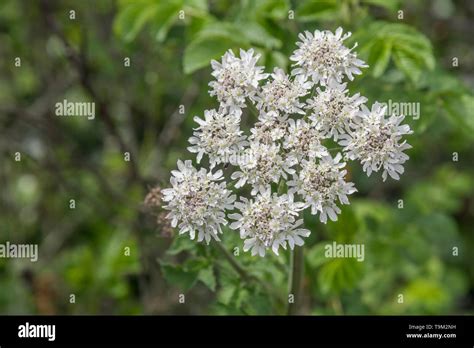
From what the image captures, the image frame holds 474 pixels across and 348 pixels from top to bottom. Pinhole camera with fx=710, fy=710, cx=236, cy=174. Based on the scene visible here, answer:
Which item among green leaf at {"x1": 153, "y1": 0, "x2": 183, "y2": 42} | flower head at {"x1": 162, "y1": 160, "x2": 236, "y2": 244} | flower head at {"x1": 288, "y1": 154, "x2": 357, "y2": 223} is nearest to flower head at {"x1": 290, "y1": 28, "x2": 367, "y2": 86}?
flower head at {"x1": 288, "y1": 154, "x2": 357, "y2": 223}

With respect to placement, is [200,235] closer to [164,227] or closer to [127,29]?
[164,227]

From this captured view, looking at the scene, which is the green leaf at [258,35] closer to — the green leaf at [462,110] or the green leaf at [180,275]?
the green leaf at [462,110]

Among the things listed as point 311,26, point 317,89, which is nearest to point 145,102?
point 311,26

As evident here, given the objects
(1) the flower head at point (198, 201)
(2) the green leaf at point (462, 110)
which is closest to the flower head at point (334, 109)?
(1) the flower head at point (198, 201)

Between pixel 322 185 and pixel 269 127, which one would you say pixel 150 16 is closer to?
pixel 269 127

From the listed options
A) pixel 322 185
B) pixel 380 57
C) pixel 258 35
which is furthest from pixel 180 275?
pixel 380 57

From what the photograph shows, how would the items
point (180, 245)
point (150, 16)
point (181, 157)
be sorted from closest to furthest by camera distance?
point (180, 245) < point (150, 16) < point (181, 157)
